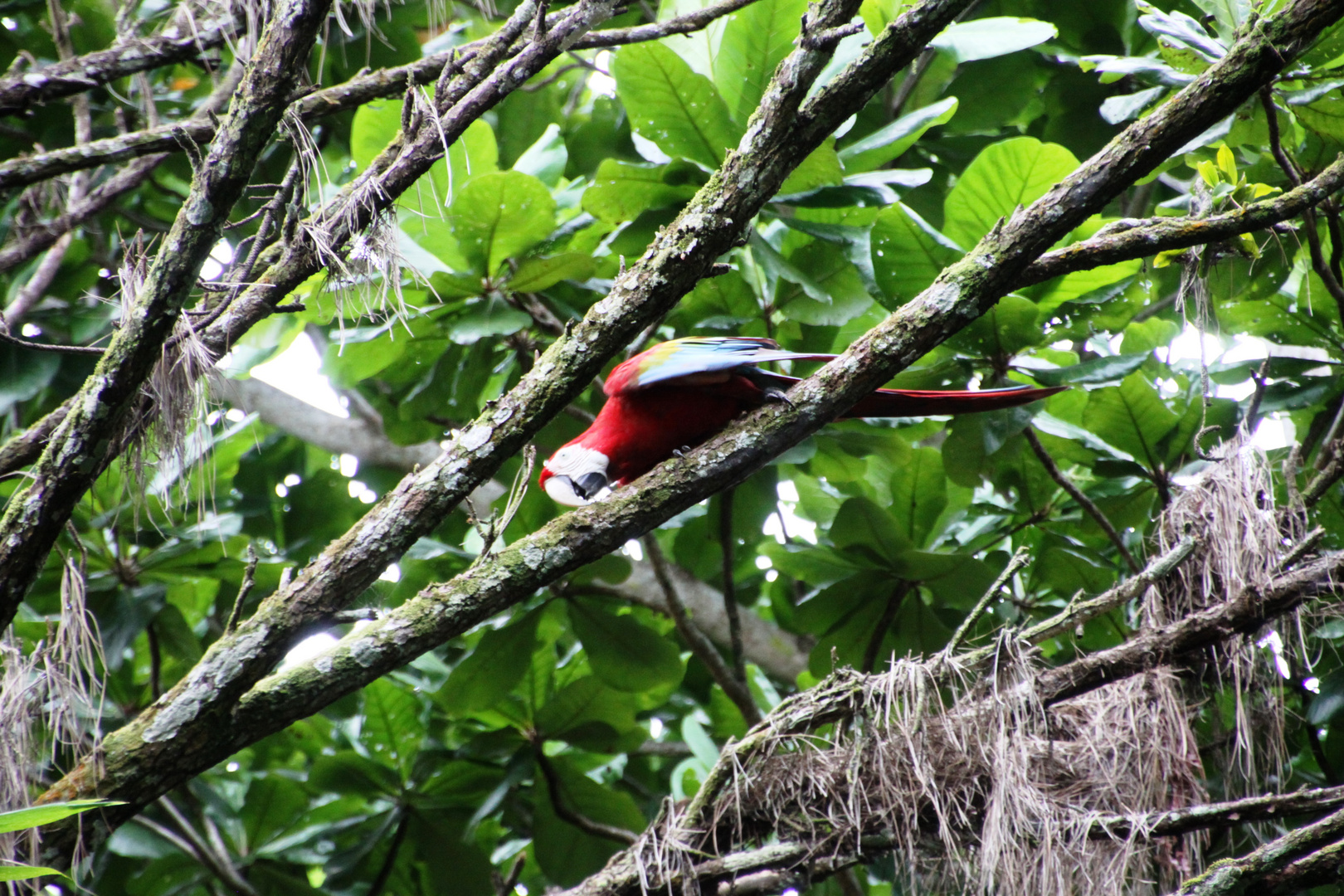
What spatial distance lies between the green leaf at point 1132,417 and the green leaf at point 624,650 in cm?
136

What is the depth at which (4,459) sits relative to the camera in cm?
199

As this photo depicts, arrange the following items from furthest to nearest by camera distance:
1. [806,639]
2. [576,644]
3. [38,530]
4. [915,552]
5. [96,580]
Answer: [576,644], [806,639], [96,580], [915,552], [38,530]

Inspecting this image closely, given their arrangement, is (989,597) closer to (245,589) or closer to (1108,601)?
(1108,601)

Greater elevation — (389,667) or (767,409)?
(767,409)

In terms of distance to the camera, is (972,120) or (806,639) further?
(806,639)

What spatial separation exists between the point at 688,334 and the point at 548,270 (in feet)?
1.62

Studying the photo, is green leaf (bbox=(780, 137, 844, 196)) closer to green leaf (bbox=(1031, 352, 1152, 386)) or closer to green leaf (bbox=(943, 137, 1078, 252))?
green leaf (bbox=(943, 137, 1078, 252))

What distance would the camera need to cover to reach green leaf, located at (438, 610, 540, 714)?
9.55 ft

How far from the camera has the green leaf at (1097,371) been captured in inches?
96.7

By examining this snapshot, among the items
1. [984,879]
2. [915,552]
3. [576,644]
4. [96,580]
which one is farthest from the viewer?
[576,644]

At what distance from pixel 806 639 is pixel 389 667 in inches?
88.8

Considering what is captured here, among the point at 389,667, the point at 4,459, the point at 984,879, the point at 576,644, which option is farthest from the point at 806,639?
the point at 4,459

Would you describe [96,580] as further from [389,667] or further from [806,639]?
[806,639]

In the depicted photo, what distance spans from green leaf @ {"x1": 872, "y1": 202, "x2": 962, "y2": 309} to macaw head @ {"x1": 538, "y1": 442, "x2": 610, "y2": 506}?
0.79 m
